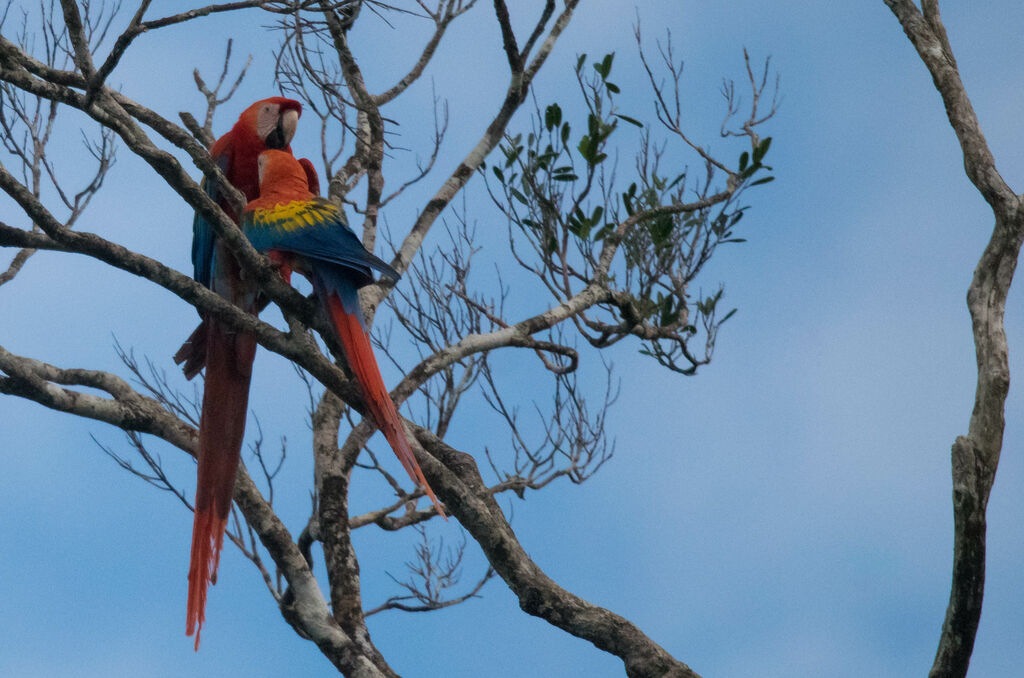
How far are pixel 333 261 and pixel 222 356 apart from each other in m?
0.66

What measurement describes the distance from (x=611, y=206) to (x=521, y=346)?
3.08ft

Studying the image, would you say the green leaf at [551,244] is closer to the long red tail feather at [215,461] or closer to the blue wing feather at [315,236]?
the blue wing feather at [315,236]

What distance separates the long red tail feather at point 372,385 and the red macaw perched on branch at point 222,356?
310mm

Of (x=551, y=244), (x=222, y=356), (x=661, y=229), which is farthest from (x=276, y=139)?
(x=661, y=229)

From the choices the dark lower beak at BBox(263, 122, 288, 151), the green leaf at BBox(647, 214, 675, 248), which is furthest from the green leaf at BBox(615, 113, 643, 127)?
the dark lower beak at BBox(263, 122, 288, 151)

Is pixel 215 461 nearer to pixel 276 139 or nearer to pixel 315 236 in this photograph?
pixel 315 236

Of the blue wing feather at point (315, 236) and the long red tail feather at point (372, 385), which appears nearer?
the long red tail feather at point (372, 385)

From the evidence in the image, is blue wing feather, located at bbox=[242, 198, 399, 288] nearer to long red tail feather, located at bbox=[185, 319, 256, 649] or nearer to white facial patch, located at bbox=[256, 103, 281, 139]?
long red tail feather, located at bbox=[185, 319, 256, 649]

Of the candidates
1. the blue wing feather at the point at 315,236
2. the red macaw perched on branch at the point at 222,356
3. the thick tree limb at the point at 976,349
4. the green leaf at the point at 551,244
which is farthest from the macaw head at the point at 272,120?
the thick tree limb at the point at 976,349

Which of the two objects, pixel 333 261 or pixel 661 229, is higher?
pixel 661 229

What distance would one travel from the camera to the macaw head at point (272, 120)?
383 centimetres

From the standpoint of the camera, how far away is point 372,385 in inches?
115

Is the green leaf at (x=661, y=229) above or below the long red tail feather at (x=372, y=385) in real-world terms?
above

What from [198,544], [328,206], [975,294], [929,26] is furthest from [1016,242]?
[198,544]
